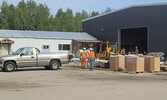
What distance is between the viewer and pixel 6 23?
57.6 metres

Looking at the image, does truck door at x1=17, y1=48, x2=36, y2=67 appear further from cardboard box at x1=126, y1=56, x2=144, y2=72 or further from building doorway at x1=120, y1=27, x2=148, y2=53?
building doorway at x1=120, y1=27, x2=148, y2=53

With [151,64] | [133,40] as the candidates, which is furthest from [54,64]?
[133,40]

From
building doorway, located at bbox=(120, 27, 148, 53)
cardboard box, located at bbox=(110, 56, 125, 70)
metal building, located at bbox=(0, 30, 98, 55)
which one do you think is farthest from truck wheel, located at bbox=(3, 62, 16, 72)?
building doorway, located at bbox=(120, 27, 148, 53)

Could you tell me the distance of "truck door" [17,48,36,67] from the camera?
57.9ft

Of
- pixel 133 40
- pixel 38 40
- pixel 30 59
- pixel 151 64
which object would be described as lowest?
pixel 151 64

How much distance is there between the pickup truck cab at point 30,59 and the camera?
17406 mm

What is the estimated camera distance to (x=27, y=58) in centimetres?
1781

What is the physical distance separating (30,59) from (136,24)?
1662 cm

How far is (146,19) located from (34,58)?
53.3ft

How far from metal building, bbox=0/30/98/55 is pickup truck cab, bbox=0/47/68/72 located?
35.3 ft

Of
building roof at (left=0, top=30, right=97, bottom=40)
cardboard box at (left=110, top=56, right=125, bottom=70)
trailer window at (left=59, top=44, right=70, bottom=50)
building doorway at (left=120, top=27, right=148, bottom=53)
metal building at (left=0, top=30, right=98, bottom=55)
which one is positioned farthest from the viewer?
building doorway at (left=120, top=27, right=148, bottom=53)

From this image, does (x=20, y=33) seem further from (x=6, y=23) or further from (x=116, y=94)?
(x=6, y=23)

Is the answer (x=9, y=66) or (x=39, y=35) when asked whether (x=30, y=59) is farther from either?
(x=39, y=35)

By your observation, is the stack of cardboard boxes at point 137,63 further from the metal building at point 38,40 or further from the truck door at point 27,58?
the metal building at point 38,40
